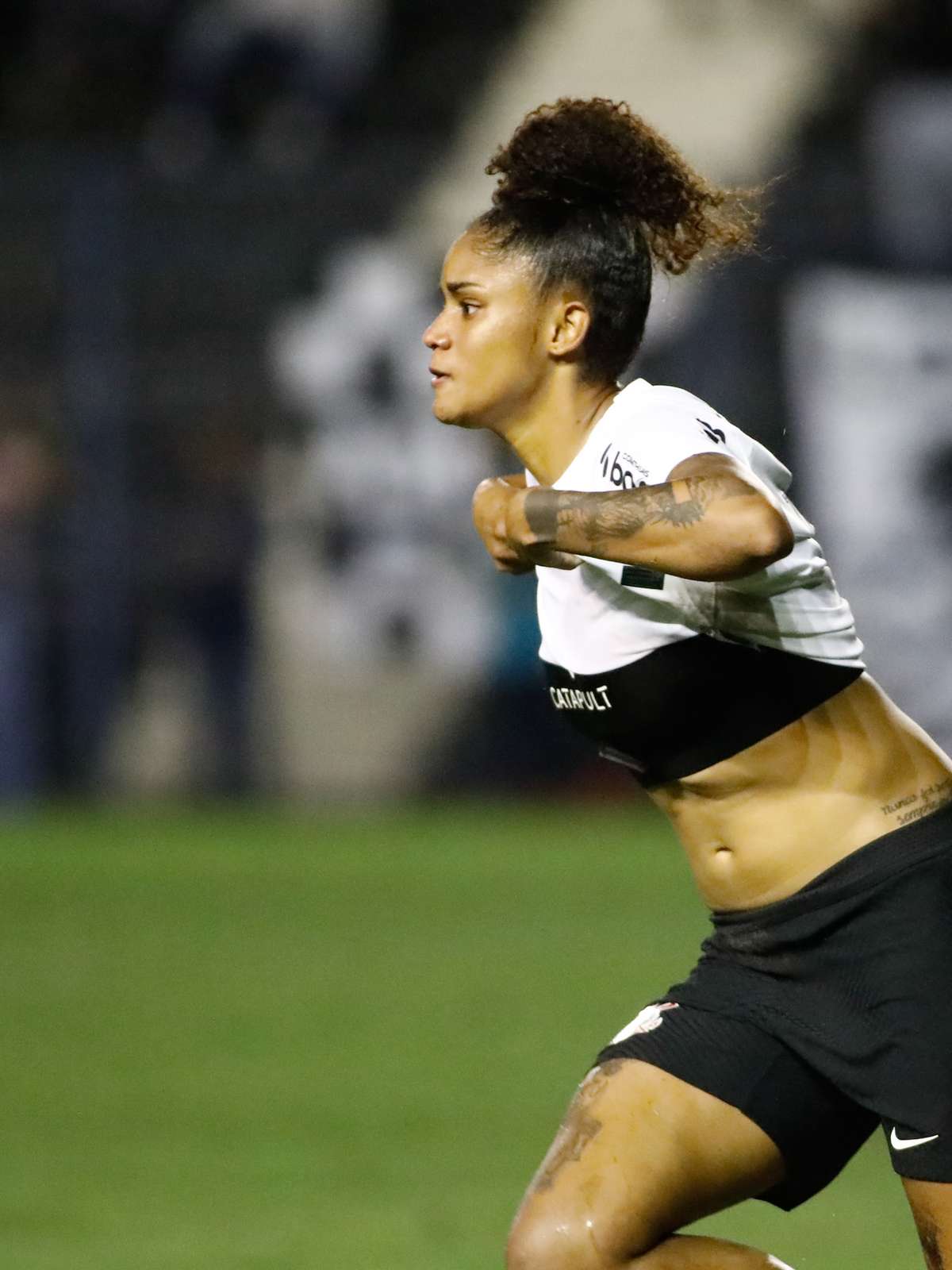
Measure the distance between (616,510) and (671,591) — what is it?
272 mm

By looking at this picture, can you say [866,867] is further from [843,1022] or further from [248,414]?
[248,414]

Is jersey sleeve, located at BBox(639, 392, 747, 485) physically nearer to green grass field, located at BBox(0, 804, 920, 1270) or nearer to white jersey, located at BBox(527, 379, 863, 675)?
white jersey, located at BBox(527, 379, 863, 675)

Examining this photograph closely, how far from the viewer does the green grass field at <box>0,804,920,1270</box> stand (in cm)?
556

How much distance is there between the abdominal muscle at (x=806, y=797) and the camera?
366cm

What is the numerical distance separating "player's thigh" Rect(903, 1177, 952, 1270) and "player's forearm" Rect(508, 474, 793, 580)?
1.00m

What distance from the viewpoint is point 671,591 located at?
3580 mm

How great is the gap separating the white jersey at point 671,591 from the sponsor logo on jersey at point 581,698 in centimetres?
4

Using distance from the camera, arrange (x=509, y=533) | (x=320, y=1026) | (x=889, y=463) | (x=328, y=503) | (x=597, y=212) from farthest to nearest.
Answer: (x=328, y=503) < (x=889, y=463) < (x=320, y=1026) < (x=597, y=212) < (x=509, y=533)

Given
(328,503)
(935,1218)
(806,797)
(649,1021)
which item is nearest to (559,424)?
(806,797)

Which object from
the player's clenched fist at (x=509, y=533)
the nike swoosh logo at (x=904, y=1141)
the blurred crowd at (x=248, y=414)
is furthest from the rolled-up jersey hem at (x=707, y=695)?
the blurred crowd at (x=248, y=414)

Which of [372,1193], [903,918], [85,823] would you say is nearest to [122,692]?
[85,823]

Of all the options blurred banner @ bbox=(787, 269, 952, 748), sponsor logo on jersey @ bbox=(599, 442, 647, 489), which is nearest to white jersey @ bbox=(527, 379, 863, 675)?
sponsor logo on jersey @ bbox=(599, 442, 647, 489)

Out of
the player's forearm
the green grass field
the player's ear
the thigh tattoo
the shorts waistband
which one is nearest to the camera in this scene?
the player's forearm

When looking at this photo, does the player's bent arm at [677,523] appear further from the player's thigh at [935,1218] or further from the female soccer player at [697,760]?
the player's thigh at [935,1218]
